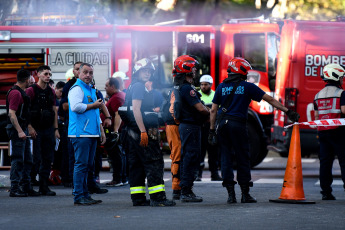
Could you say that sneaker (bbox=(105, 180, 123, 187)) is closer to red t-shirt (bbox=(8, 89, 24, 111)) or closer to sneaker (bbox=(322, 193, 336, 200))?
red t-shirt (bbox=(8, 89, 24, 111))

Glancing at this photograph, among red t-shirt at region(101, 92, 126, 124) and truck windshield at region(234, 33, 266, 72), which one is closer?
red t-shirt at region(101, 92, 126, 124)

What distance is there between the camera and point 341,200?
10.2 m

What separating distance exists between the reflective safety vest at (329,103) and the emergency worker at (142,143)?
2.44 m

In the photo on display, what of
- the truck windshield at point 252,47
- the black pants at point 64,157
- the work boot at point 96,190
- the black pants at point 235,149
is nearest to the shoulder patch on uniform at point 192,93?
the black pants at point 235,149

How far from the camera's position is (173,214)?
27.9 feet

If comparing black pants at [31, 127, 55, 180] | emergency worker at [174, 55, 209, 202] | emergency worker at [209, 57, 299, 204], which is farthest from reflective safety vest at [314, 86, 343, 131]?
black pants at [31, 127, 55, 180]

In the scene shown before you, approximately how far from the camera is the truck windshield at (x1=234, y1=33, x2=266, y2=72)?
51.8 feet

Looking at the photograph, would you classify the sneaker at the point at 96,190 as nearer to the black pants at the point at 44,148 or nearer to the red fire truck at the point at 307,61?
the black pants at the point at 44,148

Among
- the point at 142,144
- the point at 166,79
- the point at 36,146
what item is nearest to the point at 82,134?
the point at 142,144

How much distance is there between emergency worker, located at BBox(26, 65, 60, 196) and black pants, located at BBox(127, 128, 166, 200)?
1.83m

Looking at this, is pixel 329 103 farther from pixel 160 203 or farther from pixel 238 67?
pixel 160 203

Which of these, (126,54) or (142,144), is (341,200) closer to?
(142,144)

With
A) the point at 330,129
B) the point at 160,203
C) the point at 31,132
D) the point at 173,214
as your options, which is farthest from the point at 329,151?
the point at 31,132

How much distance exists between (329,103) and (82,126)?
10.9ft
